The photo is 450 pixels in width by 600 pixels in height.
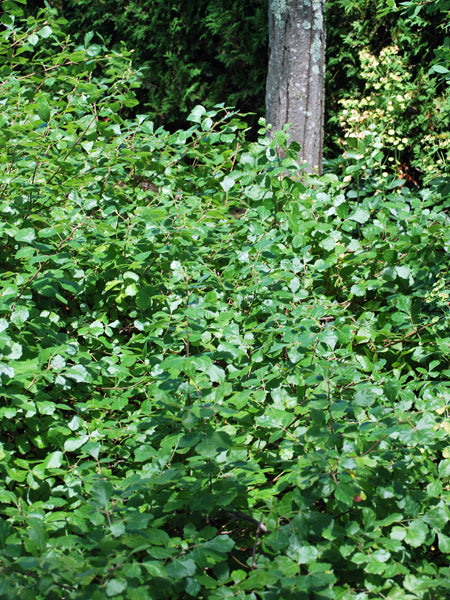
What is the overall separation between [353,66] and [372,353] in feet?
12.1

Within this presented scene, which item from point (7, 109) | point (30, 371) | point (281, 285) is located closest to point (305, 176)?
point (281, 285)

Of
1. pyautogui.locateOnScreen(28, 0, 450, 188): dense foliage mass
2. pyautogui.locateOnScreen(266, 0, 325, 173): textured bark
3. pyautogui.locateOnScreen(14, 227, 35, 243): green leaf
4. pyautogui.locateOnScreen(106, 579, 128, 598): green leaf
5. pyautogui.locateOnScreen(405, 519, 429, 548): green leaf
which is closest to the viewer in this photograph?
pyautogui.locateOnScreen(106, 579, 128, 598): green leaf

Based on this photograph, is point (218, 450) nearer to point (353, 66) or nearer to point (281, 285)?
point (281, 285)

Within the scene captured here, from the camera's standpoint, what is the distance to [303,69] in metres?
3.80

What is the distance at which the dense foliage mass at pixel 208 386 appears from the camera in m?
1.28

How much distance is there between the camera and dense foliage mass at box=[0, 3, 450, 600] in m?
1.28

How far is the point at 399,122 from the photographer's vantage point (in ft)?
16.0

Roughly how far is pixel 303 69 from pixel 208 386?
9.45 feet

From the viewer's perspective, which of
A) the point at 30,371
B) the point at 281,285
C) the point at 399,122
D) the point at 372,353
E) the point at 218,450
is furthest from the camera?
the point at 399,122

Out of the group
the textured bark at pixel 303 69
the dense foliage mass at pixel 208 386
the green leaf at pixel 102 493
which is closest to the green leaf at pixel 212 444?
the dense foliage mass at pixel 208 386

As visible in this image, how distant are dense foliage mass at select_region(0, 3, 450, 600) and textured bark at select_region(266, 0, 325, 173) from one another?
799 mm

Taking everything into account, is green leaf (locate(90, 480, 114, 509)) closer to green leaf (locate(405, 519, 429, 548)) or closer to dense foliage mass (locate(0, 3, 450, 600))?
dense foliage mass (locate(0, 3, 450, 600))

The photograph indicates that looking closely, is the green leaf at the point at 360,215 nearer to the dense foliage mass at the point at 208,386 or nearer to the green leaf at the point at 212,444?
the dense foliage mass at the point at 208,386

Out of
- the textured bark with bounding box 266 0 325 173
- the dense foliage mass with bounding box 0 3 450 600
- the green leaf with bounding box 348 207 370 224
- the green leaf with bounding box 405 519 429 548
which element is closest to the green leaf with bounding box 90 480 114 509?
the dense foliage mass with bounding box 0 3 450 600
